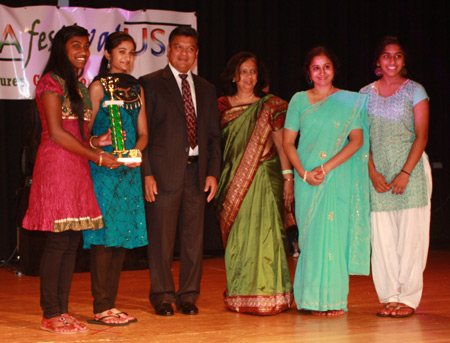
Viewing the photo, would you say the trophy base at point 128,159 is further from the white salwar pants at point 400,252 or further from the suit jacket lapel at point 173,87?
the white salwar pants at point 400,252

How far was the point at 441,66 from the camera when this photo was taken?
7.49m

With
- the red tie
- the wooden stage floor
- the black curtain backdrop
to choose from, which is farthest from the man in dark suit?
the black curtain backdrop

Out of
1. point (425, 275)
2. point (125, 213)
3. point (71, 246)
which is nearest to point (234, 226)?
point (125, 213)

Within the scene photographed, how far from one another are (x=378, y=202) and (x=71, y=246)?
167 centimetres

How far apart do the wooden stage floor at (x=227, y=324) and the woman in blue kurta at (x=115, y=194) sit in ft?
0.64

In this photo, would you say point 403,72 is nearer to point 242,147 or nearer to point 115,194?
point 242,147

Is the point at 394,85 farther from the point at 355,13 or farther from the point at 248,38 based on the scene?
the point at 355,13

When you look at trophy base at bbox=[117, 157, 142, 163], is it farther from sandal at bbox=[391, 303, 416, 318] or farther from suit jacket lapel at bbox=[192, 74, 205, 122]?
sandal at bbox=[391, 303, 416, 318]

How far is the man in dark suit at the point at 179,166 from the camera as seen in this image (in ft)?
12.2

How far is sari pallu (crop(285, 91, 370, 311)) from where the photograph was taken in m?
3.67

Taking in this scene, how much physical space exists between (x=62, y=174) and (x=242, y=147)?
1.07 meters

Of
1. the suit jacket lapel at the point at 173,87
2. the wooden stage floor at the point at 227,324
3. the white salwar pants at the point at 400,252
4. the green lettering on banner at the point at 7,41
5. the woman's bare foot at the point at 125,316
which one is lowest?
the wooden stage floor at the point at 227,324

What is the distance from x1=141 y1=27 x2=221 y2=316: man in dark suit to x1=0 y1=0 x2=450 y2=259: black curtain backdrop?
2401 millimetres

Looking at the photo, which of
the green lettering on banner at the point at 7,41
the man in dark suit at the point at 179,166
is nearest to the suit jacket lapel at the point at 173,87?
the man in dark suit at the point at 179,166
